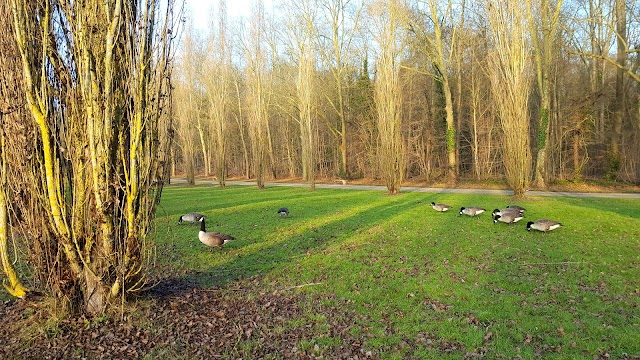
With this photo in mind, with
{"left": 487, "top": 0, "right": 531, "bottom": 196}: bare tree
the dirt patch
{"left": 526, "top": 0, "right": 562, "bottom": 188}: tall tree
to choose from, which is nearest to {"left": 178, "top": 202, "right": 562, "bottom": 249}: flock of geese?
the dirt patch

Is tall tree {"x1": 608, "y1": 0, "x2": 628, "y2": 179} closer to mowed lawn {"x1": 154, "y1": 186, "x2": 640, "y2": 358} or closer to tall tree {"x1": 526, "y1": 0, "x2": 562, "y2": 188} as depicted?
tall tree {"x1": 526, "y1": 0, "x2": 562, "y2": 188}

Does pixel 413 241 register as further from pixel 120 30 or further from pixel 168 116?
pixel 120 30

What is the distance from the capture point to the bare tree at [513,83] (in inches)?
693

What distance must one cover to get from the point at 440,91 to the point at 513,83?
16723 mm

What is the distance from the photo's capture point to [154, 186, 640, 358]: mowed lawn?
4.81 m

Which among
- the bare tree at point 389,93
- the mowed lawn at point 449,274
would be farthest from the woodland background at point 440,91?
the mowed lawn at point 449,274

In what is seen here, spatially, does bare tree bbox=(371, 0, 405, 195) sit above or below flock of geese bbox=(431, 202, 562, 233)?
above

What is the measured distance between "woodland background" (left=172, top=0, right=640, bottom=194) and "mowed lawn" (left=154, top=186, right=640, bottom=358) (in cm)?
916

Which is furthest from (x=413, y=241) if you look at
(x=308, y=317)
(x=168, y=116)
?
(x=168, y=116)

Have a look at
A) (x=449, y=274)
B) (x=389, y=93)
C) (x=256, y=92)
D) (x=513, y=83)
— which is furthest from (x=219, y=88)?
(x=449, y=274)

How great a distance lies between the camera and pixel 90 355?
14.1 feet

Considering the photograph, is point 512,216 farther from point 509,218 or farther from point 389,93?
point 389,93

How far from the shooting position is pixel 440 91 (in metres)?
34.0

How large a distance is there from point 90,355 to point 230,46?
32779mm
